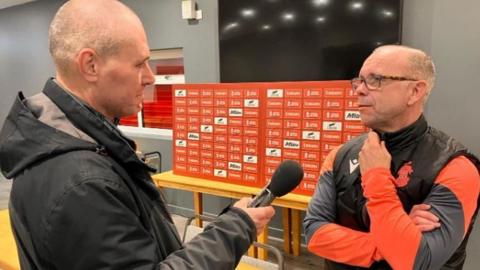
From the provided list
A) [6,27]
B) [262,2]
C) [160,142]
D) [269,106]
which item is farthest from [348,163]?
[6,27]

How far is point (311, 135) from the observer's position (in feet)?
8.89

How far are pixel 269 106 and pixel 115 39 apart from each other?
2136 millimetres

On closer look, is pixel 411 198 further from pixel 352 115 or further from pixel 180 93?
pixel 180 93

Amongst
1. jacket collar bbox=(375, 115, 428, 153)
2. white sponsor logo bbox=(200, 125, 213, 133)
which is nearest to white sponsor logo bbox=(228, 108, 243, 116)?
white sponsor logo bbox=(200, 125, 213, 133)

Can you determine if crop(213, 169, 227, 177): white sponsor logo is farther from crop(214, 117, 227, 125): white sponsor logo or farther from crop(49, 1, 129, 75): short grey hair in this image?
crop(49, 1, 129, 75): short grey hair

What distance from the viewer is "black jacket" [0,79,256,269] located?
26.8 inches

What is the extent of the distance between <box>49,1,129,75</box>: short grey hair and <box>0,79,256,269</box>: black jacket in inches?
3.5

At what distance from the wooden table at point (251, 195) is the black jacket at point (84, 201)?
1.92m

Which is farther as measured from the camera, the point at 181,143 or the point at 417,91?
the point at 181,143

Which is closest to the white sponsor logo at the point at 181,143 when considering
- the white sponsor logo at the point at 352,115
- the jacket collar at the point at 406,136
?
the white sponsor logo at the point at 352,115

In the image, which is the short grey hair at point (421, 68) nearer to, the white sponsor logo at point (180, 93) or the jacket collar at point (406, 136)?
the jacket collar at point (406, 136)

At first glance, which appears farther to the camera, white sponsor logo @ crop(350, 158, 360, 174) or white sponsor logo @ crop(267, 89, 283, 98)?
white sponsor logo @ crop(267, 89, 283, 98)

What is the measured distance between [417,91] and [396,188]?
0.38m

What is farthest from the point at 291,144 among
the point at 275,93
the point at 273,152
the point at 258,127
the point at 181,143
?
the point at 181,143
